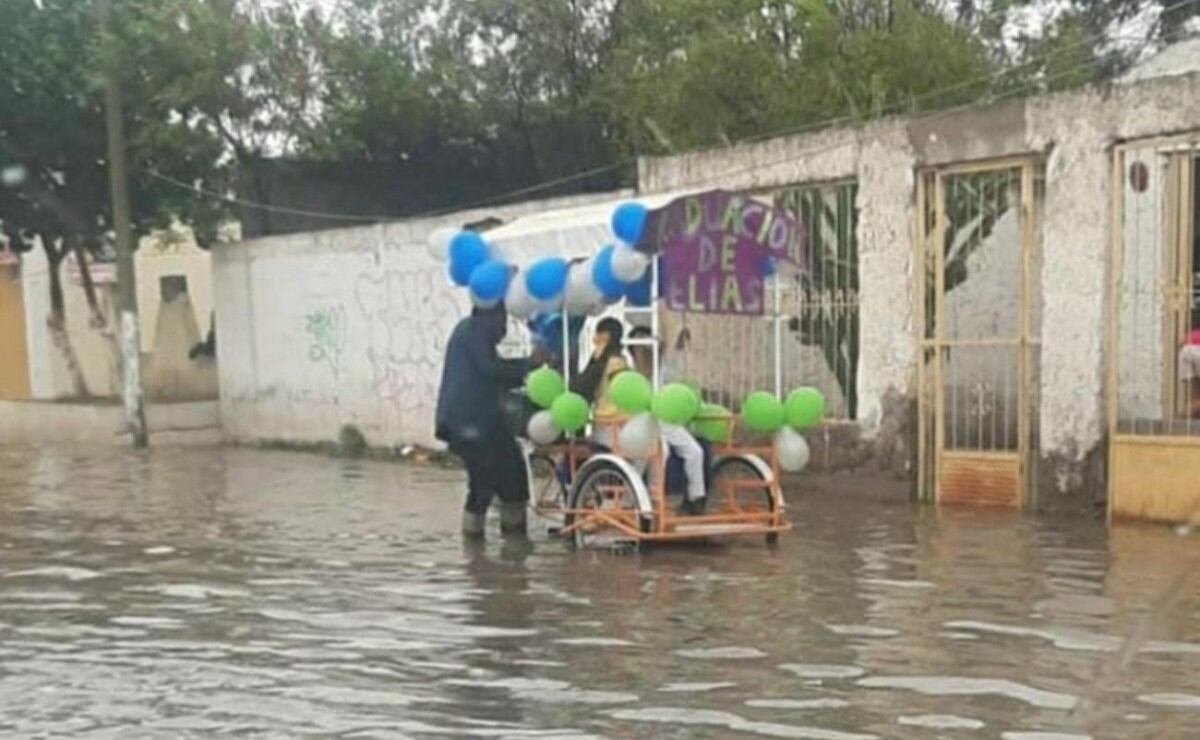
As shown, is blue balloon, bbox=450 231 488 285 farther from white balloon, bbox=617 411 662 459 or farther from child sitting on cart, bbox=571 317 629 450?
white balloon, bbox=617 411 662 459

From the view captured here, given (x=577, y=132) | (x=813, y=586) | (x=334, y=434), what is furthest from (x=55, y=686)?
(x=577, y=132)

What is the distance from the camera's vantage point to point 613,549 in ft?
37.3

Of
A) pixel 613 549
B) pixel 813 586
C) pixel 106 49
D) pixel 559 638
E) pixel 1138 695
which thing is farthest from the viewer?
pixel 106 49

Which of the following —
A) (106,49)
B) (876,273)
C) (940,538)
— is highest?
(106,49)

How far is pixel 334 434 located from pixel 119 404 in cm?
613

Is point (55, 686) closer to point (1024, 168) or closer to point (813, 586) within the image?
point (813, 586)

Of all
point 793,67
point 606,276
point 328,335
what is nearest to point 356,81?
point 328,335

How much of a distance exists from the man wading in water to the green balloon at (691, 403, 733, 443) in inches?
50.6

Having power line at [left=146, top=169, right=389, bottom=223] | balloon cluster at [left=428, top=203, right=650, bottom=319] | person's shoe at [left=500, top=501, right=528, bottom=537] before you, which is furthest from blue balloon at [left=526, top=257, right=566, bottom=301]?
power line at [left=146, top=169, right=389, bottom=223]

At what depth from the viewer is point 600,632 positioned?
847 centimetres

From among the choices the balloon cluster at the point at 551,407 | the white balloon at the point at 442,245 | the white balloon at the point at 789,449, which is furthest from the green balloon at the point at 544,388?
the white balloon at the point at 789,449

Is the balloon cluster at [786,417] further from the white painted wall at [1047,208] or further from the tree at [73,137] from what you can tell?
the tree at [73,137]

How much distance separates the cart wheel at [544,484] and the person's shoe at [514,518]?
141 millimetres

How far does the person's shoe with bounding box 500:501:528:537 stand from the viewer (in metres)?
12.1
